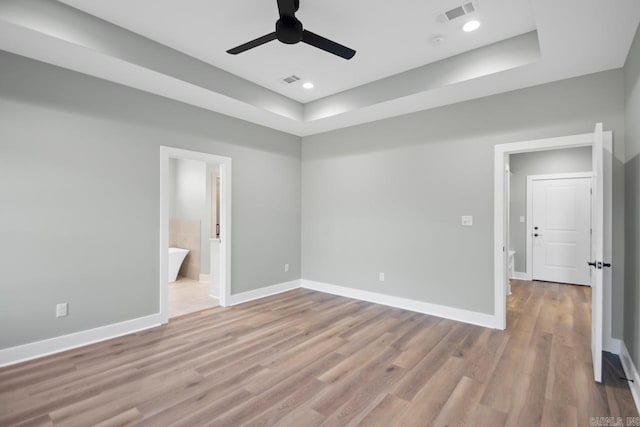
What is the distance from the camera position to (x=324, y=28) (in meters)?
2.96

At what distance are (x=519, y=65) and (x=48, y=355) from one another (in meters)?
5.18

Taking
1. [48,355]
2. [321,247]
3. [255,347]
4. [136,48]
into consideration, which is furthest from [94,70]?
[321,247]

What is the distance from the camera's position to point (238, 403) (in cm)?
222

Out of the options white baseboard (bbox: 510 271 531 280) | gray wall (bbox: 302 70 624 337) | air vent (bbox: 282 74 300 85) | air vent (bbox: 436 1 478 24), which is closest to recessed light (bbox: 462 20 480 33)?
air vent (bbox: 436 1 478 24)

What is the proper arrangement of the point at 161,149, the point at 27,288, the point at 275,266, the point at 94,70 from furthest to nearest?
the point at 275,266 < the point at 161,149 < the point at 94,70 < the point at 27,288

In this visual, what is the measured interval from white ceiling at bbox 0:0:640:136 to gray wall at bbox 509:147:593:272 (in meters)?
3.36

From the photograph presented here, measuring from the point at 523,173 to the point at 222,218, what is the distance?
19.2ft

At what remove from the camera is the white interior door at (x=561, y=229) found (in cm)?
575

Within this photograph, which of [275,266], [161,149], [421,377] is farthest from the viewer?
[275,266]

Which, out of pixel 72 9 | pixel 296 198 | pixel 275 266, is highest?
pixel 72 9

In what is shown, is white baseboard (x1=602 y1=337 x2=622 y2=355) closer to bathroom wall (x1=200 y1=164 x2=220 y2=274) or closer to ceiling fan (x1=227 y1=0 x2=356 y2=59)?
ceiling fan (x1=227 y1=0 x2=356 y2=59)

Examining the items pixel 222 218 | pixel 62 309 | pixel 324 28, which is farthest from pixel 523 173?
pixel 62 309

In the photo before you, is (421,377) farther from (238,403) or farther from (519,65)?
(519,65)

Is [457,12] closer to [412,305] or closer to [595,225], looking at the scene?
[595,225]
